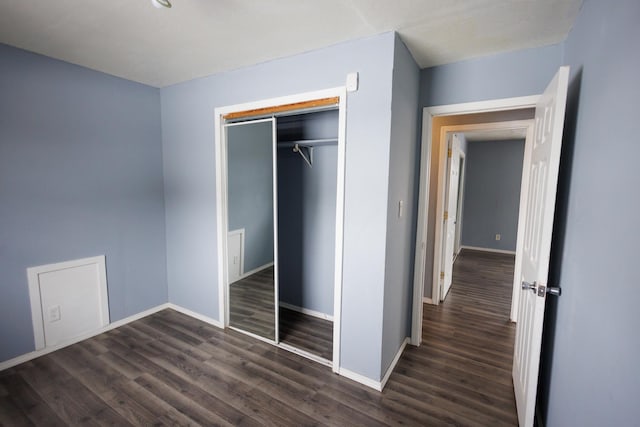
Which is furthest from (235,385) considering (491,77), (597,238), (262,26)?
(491,77)

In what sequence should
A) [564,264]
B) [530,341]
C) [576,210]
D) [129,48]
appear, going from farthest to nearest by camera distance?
[129,48], [530,341], [564,264], [576,210]

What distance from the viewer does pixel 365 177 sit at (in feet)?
6.35

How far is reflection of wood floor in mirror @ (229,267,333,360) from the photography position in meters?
2.65

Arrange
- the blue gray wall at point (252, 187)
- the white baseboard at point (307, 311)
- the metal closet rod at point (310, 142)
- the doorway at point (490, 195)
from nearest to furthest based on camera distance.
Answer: the blue gray wall at point (252, 187)
the metal closet rod at point (310, 142)
the white baseboard at point (307, 311)
the doorway at point (490, 195)

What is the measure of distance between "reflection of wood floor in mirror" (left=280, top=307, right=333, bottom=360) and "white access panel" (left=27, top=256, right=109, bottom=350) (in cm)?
177

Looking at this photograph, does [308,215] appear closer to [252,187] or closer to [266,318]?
[252,187]

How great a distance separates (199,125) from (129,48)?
0.81 m

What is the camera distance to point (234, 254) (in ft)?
9.49

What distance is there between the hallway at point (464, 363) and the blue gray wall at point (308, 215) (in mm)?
1062

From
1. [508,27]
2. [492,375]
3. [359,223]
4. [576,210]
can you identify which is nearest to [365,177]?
[359,223]

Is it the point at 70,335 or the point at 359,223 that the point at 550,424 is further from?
the point at 70,335

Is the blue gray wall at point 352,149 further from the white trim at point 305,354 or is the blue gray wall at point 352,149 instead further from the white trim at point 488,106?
the white trim at point 488,106

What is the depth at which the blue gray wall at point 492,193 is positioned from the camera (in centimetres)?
615

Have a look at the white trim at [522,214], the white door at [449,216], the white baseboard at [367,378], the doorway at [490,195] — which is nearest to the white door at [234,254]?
the white baseboard at [367,378]
